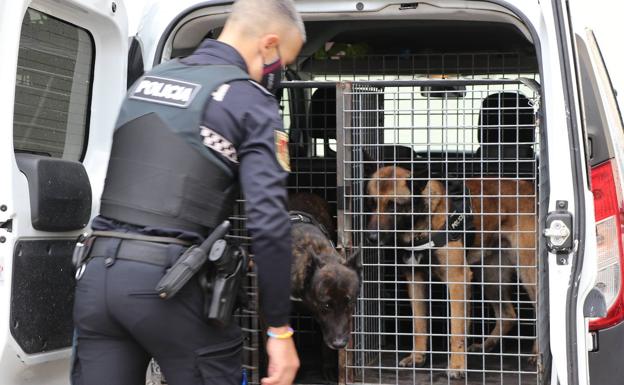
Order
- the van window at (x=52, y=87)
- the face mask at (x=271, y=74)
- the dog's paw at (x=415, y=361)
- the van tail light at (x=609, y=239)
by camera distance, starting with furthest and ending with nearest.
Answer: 1. the dog's paw at (x=415, y=361)
2. the van tail light at (x=609, y=239)
3. the van window at (x=52, y=87)
4. the face mask at (x=271, y=74)

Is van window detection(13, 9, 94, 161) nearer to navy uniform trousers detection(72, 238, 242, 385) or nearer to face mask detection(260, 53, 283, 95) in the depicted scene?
navy uniform trousers detection(72, 238, 242, 385)

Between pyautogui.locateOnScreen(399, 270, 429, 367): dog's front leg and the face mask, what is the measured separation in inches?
88.5

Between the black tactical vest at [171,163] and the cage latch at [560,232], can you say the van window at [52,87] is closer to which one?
the black tactical vest at [171,163]

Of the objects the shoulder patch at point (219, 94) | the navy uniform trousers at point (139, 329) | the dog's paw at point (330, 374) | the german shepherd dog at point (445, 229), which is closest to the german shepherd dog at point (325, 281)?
the german shepherd dog at point (445, 229)

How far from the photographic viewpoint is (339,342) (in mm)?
4301

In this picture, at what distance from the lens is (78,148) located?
345cm

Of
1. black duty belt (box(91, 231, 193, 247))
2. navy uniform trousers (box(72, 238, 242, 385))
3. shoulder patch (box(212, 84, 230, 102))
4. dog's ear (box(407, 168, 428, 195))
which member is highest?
dog's ear (box(407, 168, 428, 195))

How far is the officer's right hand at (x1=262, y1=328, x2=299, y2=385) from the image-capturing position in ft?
8.10

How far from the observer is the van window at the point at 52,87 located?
3.03m

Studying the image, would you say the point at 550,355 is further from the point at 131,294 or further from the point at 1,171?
the point at 1,171

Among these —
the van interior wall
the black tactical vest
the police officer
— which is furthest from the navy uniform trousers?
the van interior wall

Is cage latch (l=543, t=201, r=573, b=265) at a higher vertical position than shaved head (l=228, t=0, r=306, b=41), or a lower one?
lower

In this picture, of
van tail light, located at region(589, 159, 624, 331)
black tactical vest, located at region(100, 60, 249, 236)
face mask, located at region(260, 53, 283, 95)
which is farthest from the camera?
van tail light, located at region(589, 159, 624, 331)

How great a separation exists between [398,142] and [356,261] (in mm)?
867
